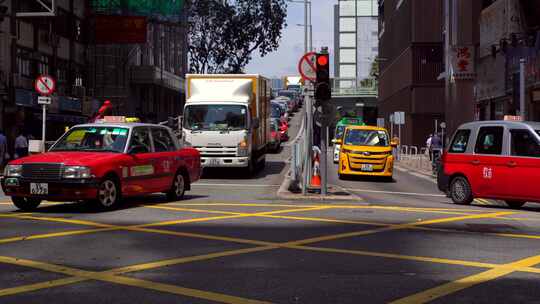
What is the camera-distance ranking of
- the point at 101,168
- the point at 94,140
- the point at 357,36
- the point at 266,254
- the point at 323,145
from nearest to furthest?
the point at 266,254 → the point at 101,168 → the point at 94,140 → the point at 323,145 → the point at 357,36

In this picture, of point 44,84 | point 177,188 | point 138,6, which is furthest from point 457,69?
point 138,6

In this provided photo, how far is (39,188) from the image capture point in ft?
41.5

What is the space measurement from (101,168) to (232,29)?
50370 millimetres

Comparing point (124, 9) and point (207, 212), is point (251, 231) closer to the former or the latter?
point (207, 212)

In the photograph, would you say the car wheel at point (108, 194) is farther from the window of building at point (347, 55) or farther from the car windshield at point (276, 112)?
the window of building at point (347, 55)

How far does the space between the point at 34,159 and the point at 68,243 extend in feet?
13.1

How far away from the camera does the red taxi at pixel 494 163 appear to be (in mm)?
14930

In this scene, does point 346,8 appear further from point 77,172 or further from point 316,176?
point 77,172

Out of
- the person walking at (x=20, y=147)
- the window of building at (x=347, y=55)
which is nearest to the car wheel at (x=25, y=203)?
the person walking at (x=20, y=147)

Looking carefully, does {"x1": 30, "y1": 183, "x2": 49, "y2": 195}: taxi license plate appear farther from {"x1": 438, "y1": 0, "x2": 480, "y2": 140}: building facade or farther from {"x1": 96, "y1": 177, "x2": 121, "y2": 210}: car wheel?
{"x1": 438, "y1": 0, "x2": 480, "y2": 140}: building facade

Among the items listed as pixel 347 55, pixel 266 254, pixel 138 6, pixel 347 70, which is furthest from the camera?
pixel 347 70

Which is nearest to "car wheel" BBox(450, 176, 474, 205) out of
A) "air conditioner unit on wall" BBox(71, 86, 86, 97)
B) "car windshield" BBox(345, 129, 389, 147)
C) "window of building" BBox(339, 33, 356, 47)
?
"car windshield" BBox(345, 129, 389, 147)

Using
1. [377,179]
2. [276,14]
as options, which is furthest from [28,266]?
[276,14]

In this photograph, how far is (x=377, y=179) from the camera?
26.2 m
